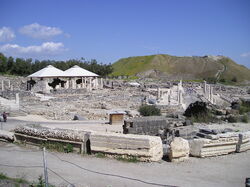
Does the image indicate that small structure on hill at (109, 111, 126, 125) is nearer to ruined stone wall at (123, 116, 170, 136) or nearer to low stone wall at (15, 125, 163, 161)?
ruined stone wall at (123, 116, 170, 136)

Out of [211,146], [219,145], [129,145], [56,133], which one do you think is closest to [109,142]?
[129,145]

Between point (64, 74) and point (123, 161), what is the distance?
2936 centimetres

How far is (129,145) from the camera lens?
6.93 metres

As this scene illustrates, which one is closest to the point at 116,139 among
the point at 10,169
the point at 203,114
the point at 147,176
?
the point at 147,176

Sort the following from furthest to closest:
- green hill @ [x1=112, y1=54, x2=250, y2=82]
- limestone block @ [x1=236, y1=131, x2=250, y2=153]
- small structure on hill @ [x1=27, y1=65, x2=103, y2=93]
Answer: green hill @ [x1=112, y1=54, x2=250, y2=82], small structure on hill @ [x1=27, y1=65, x2=103, y2=93], limestone block @ [x1=236, y1=131, x2=250, y2=153]

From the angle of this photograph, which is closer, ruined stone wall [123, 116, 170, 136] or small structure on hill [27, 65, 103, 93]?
ruined stone wall [123, 116, 170, 136]

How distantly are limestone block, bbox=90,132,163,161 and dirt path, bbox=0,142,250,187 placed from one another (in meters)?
0.23

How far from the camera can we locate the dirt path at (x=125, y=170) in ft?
18.4

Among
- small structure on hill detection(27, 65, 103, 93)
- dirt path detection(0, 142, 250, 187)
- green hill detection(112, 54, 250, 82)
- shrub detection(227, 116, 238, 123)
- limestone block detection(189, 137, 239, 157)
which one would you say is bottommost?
dirt path detection(0, 142, 250, 187)

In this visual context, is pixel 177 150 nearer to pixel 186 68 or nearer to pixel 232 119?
pixel 232 119

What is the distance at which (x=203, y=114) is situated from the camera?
14.9 m

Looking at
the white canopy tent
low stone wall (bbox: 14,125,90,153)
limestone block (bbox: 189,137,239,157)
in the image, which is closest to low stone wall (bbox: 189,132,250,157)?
limestone block (bbox: 189,137,239,157)

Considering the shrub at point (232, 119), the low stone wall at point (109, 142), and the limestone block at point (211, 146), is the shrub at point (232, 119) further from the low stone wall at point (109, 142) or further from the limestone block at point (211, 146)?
the low stone wall at point (109, 142)

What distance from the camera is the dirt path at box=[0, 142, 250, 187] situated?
5.62m
